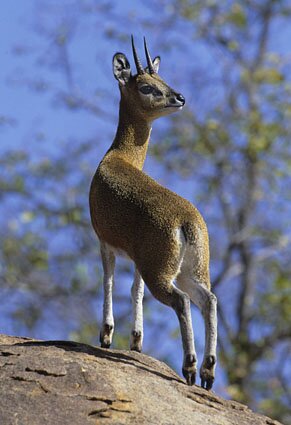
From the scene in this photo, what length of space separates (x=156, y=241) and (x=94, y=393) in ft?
4.62

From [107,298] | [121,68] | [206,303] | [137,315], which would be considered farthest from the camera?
[121,68]

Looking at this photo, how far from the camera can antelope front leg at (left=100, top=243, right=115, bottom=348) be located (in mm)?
10914

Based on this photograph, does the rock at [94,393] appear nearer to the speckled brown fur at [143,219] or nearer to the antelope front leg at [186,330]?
the antelope front leg at [186,330]

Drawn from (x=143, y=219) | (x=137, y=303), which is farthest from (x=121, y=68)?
(x=137, y=303)

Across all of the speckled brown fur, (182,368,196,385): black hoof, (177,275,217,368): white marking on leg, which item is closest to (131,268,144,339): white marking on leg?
the speckled brown fur

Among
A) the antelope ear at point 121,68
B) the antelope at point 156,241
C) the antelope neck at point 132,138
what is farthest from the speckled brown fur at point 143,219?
the antelope ear at point 121,68

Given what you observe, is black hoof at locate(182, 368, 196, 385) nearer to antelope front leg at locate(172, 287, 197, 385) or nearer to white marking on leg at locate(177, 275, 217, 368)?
antelope front leg at locate(172, 287, 197, 385)

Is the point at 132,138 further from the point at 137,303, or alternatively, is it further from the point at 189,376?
the point at 189,376

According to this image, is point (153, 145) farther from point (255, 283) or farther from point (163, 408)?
point (163, 408)

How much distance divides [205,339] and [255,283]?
15.6 metres

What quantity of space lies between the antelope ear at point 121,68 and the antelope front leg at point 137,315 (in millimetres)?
2082

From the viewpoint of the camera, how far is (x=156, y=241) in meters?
10.0

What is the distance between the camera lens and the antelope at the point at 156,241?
9.95 m

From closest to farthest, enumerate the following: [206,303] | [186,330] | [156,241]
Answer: [186,330] < [156,241] < [206,303]
